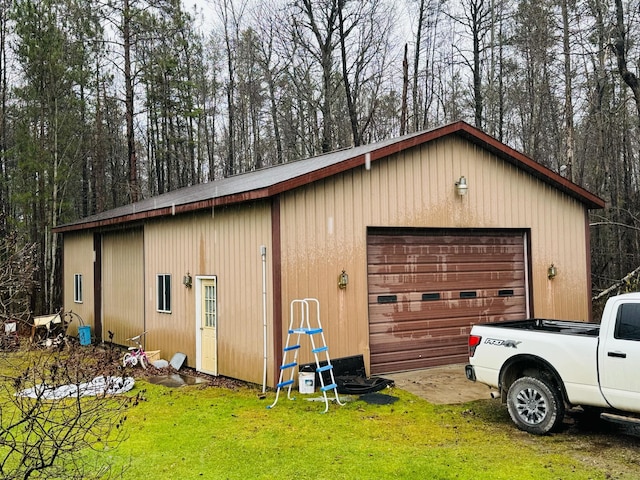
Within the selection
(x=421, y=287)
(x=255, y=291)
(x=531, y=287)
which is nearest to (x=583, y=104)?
(x=531, y=287)

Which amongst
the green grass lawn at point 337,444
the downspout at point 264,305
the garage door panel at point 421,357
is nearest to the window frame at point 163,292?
the downspout at point 264,305

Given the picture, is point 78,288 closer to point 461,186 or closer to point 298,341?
point 298,341

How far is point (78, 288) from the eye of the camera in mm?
15734

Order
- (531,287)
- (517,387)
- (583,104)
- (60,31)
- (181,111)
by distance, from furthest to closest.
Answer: (181,111) → (583,104) → (60,31) → (531,287) → (517,387)

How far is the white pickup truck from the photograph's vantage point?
530cm

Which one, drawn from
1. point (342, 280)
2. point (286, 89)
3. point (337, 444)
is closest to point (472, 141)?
point (342, 280)

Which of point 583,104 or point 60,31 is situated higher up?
point 60,31

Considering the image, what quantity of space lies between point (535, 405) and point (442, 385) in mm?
2550

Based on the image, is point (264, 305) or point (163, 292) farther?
point (163, 292)

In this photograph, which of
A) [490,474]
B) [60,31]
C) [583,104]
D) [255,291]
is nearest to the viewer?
[490,474]

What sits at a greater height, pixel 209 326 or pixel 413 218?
pixel 413 218

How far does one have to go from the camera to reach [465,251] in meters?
10.2

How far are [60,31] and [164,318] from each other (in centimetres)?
1174

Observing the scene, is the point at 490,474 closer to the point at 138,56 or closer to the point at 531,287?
the point at 531,287
